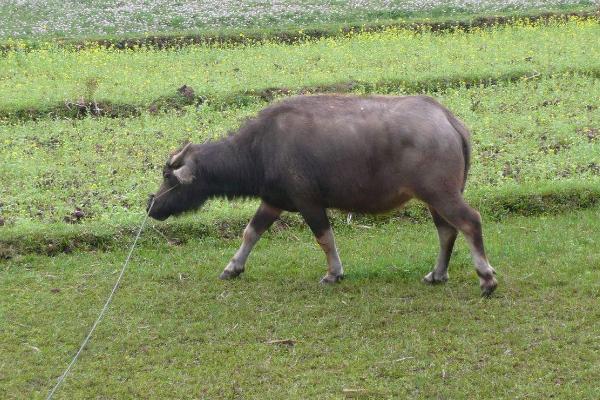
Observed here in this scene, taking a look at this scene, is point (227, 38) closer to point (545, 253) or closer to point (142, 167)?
point (142, 167)

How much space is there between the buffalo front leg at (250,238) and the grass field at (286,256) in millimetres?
101

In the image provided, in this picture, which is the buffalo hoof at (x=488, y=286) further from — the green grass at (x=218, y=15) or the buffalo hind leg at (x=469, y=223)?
the green grass at (x=218, y=15)

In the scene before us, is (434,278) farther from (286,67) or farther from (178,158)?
(286,67)

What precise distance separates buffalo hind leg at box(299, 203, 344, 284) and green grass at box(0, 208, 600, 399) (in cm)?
11

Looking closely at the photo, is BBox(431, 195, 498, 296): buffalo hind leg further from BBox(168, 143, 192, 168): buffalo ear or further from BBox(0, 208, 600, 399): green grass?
BBox(168, 143, 192, 168): buffalo ear

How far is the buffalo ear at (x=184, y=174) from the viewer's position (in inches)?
264

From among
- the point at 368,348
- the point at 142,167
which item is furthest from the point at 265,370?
the point at 142,167

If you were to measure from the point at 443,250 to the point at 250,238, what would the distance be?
4.92 feet

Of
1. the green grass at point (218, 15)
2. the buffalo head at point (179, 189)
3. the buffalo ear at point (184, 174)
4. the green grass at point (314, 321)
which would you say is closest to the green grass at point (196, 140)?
the green grass at point (314, 321)

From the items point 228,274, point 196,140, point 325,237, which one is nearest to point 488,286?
point 325,237

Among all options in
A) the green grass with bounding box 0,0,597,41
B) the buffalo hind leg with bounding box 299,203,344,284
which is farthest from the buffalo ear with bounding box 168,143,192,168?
the green grass with bounding box 0,0,597,41

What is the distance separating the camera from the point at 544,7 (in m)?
20.6

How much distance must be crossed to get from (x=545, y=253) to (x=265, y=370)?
284cm

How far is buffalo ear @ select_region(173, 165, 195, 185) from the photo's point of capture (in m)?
6.70
